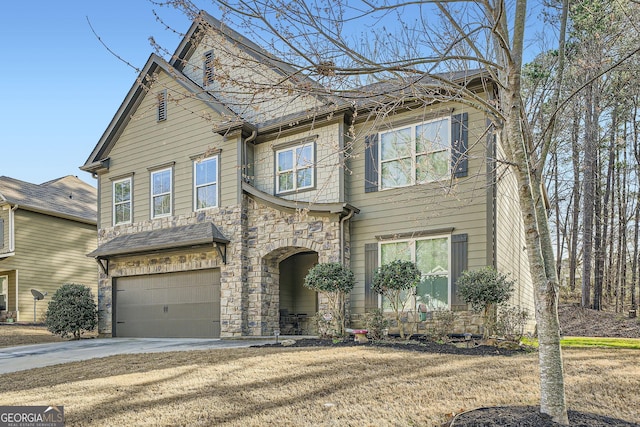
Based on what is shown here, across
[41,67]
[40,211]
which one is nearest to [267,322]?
[41,67]

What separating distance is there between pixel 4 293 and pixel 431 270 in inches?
719

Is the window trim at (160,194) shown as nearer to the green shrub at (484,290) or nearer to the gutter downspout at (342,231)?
the gutter downspout at (342,231)

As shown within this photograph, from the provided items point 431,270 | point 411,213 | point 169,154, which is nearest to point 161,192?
point 169,154

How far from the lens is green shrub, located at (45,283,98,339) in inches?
528

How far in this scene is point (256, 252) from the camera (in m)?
12.1

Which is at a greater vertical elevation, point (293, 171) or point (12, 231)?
point (293, 171)

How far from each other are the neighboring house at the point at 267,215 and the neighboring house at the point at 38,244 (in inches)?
228

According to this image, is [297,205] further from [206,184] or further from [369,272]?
[206,184]

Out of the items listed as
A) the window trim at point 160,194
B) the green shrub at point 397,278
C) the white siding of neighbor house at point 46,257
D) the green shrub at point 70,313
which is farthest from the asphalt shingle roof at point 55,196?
the green shrub at point 397,278

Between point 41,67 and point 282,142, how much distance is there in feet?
21.6

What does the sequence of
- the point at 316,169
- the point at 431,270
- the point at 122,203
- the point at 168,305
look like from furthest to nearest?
the point at 122,203 < the point at 168,305 < the point at 316,169 < the point at 431,270

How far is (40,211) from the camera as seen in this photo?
1934cm

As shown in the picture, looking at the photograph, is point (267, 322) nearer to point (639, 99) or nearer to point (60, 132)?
point (60, 132)

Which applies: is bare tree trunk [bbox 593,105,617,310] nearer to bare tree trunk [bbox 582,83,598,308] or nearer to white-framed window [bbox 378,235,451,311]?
bare tree trunk [bbox 582,83,598,308]
